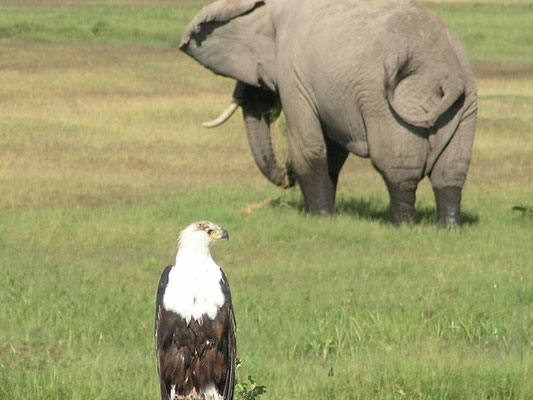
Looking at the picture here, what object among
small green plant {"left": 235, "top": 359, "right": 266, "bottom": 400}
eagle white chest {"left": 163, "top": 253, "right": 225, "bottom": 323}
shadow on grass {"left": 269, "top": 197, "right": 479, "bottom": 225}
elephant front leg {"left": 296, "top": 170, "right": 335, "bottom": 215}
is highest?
eagle white chest {"left": 163, "top": 253, "right": 225, "bottom": 323}

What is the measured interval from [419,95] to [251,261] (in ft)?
7.71

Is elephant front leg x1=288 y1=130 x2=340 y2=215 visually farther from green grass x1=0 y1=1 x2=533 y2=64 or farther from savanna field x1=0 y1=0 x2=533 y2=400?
green grass x1=0 y1=1 x2=533 y2=64

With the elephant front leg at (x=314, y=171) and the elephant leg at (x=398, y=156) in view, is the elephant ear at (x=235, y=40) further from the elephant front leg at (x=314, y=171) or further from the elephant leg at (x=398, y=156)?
the elephant leg at (x=398, y=156)

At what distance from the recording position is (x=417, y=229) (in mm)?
11891

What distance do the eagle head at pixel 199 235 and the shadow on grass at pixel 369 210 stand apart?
289 inches

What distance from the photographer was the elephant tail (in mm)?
11602

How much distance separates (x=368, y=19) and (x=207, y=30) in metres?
2.44

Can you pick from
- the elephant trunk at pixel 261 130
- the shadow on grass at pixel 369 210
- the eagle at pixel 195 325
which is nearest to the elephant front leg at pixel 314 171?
the shadow on grass at pixel 369 210

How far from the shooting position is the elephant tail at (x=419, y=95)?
11602 millimetres

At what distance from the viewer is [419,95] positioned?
1175 centimetres

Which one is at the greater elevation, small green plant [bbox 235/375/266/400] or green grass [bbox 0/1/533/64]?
small green plant [bbox 235/375/266/400]

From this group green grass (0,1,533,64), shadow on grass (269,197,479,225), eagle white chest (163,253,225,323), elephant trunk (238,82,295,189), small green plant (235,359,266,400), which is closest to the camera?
eagle white chest (163,253,225,323)

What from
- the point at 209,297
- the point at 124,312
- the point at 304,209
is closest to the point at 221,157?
the point at 304,209

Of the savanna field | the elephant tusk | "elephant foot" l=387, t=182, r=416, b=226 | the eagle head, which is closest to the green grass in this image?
the savanna field
